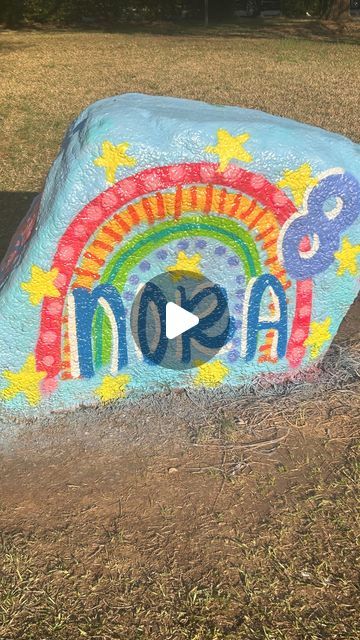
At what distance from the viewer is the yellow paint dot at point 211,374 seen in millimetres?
3385

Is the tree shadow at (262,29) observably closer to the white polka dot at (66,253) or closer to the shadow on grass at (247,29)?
the shadow on grass at (247,29)

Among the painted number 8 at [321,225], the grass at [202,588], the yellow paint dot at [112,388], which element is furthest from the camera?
the yellow paint dot at [112,388]

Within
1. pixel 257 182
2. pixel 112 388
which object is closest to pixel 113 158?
pixel 257 182

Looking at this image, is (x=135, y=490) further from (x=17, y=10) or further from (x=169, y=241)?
(x=17, y=10)

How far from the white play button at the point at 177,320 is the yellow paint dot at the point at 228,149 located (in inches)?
27.7

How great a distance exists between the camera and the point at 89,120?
2949 millimetres

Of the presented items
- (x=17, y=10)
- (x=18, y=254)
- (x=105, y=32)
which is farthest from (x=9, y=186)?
(x=17, y=10)

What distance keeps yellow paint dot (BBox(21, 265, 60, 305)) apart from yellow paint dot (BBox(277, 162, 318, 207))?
1104 mm

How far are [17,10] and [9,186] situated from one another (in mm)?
18987

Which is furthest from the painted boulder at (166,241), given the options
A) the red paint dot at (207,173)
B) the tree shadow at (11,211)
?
the tree shadow at (11,211)

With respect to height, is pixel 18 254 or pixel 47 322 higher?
pixel 18 254

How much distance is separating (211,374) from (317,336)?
1.89 feet

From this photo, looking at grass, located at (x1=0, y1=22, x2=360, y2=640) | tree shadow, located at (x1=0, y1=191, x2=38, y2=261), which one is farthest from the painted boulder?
tree shadow, located at (x1=0, y1=191, x2=38, y2=261)

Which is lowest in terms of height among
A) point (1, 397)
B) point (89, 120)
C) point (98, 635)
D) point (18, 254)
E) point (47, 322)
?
point (98, 635)
